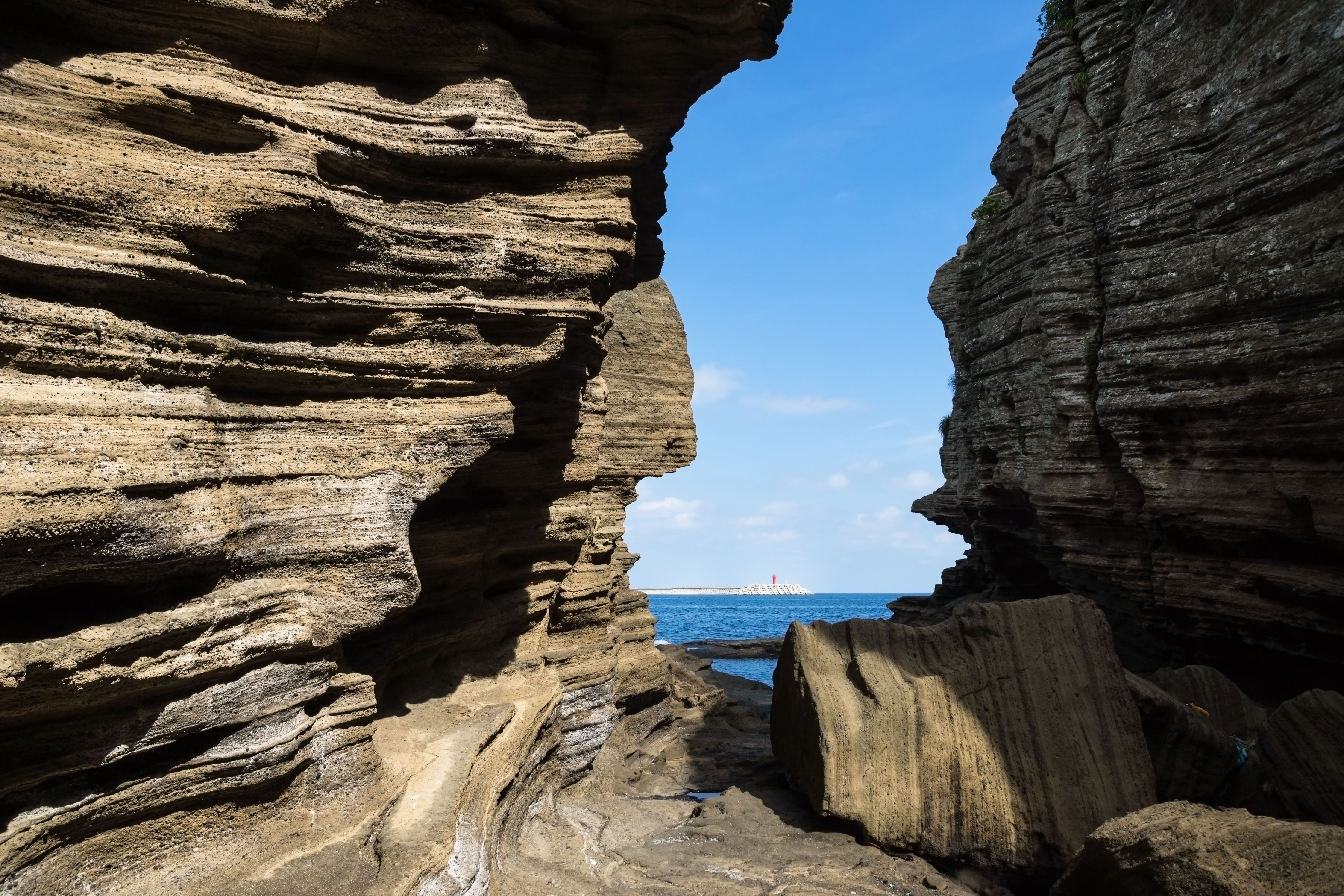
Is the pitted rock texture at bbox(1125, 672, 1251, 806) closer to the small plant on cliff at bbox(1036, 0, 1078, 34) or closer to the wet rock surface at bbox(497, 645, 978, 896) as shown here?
the wet rock surface at bbox(497, 645, 978, 896)

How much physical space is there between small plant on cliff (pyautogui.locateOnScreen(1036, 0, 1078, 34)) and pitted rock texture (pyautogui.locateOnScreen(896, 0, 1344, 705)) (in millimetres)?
185

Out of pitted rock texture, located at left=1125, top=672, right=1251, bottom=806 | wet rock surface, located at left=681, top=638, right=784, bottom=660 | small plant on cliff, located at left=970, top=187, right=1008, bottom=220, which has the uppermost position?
small plant on cliff, located at left=970, top=187, right=1008, bottom=220

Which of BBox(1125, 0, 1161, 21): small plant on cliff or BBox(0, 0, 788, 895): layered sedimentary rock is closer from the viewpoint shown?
BBox(0, 0, 788, 895): layered sedimentary rock

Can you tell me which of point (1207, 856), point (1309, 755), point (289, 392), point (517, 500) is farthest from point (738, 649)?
point (289, 392)

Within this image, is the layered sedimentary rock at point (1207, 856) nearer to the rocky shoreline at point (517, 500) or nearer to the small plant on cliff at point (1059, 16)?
the rocky shoreline at point (517, 500)

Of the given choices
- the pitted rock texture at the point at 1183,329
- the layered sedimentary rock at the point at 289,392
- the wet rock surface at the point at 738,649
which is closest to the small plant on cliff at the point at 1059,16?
the pitted rock texture at the point at 1183,329

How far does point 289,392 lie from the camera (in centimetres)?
831

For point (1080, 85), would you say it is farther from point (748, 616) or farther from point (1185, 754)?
point (748, 616)

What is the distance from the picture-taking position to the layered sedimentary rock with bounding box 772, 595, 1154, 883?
1113 cm

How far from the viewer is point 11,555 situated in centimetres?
582

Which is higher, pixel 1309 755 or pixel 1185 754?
pixel 1309 755

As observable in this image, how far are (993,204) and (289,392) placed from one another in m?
24.7

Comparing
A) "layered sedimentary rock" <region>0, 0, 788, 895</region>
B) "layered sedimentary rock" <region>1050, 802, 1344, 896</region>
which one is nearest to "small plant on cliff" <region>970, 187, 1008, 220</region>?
"layered sedimentary rock" <region>0, 0, 788, 895</region>

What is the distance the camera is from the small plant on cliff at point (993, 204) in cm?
2717
